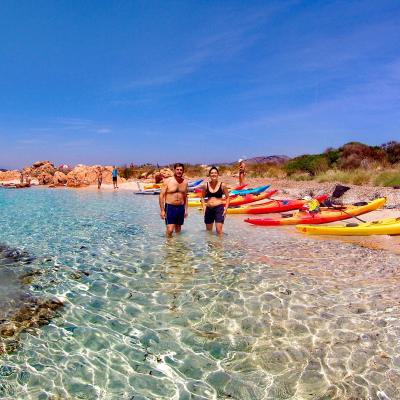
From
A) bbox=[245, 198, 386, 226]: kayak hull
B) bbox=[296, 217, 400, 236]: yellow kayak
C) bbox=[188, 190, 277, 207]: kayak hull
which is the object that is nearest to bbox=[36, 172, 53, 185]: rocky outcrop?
bbox=[188, 190, 277, 207]: kayak hull

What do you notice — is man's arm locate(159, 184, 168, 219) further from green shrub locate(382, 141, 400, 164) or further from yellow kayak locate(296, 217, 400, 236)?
green shrub locate(382, 141, 400, 164)

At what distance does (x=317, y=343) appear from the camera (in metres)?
3.87

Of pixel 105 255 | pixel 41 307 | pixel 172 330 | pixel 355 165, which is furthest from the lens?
pixel 355 165

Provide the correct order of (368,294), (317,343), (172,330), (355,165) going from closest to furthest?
(317,343), (172,330), (368,294), (355,165)

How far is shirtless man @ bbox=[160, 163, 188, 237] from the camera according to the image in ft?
28.6

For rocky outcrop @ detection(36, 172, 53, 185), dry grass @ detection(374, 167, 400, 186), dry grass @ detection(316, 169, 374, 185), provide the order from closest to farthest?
dry grass @ detection(374, 167, 400, 186) → dry grass @ detection(316, 169, 374, 185) → rocky outcrop @ detection(36, 172, 53, 185)

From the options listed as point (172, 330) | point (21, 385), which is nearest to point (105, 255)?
point (172, 330)

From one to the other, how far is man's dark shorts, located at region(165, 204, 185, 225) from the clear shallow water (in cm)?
123

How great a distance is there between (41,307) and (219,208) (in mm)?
5443

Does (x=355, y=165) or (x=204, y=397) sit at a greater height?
(x=355, y=165)

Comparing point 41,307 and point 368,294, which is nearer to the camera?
point 41,307

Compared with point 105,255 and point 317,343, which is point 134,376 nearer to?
point 317,343

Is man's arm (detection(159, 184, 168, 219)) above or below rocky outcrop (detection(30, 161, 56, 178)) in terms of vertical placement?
below

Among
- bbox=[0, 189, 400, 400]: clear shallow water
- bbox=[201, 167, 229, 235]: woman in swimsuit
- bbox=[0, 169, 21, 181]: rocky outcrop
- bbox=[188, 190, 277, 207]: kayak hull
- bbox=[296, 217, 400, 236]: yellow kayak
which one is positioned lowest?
bbox=[0, 189, 400, 400]: clear shallow water
